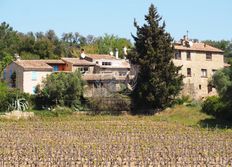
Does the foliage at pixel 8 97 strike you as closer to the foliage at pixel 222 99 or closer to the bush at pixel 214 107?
the bush at pixel 214 107

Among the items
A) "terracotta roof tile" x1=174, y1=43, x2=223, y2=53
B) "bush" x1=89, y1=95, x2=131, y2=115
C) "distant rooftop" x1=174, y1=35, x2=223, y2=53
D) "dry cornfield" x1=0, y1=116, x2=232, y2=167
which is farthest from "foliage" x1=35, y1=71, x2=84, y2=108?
"distant rooftop" x1=174, y1=35, x2=223, y2=53

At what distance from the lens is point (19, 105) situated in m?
56.4

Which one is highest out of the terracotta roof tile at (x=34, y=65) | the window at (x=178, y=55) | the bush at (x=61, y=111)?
the window at (x=178, y=55)

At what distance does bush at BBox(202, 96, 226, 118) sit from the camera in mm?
47700

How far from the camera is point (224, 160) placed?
83.6 feet

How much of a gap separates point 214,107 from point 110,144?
65.7ft

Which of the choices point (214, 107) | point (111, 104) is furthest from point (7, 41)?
point (214, 107)

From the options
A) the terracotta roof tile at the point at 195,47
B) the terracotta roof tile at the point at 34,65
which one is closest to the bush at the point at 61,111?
the terracotta roof tile at the point at 34,65

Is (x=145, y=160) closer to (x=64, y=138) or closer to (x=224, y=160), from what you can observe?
(x=224, y=160)

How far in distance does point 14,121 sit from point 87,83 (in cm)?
1608

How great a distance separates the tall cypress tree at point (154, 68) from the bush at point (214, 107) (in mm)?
4502

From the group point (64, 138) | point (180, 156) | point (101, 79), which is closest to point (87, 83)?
point (101, 79)

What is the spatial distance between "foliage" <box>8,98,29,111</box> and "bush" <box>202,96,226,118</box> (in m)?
20.2

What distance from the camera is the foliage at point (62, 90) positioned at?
56.7 metres
